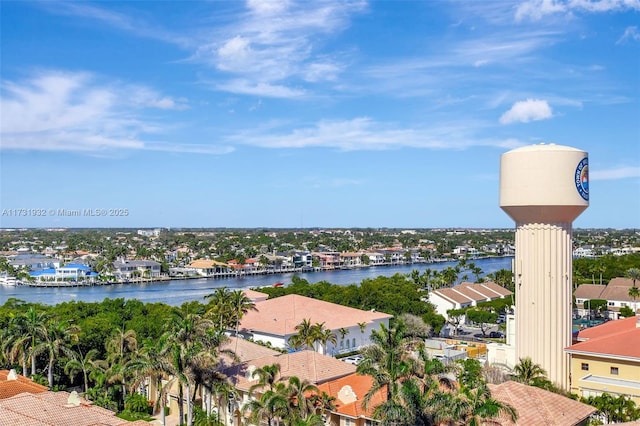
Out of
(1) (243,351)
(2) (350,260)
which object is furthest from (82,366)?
(2) (350,260)

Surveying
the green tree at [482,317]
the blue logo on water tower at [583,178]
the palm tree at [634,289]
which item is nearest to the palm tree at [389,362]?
the blue logo on water tower at [583,178]

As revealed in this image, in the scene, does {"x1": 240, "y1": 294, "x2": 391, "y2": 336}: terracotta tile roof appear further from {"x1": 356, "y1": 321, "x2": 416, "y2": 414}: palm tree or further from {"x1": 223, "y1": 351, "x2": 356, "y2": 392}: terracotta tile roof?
{"x1": 356, "y1": 321, "x2": 416, "y2": 414}: palm tree

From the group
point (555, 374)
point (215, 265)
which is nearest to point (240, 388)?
point (555, 374)

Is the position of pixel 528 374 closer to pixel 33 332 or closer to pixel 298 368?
pixel 298 368

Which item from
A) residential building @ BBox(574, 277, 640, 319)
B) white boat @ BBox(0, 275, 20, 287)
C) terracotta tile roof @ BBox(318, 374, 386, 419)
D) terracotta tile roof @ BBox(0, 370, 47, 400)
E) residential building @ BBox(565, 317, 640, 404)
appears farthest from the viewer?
white boat @ BBox(0, 275, 20, 287)

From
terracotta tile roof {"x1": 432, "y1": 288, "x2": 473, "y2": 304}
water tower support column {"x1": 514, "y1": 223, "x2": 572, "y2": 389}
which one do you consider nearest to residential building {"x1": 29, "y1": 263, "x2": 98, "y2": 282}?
terracotta tile roof {"x1": 432, "y1": 288, "x2": 473, "y2": 304}

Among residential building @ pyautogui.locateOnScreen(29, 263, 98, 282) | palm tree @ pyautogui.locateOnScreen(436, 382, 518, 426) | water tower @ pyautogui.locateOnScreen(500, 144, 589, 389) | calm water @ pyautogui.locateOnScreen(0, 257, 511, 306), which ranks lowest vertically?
calm water @ pyautogui.locateOnScreen(0, 257, 511, 306)

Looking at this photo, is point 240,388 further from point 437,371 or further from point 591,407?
point 591,407
